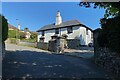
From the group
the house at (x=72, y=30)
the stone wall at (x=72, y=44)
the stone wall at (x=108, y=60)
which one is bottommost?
the stone wall at (x=108, y=60)

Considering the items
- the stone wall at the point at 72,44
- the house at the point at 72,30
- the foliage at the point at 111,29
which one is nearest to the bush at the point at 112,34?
the foliage at the point at 111,29

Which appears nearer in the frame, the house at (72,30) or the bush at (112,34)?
the bush at (112,34)

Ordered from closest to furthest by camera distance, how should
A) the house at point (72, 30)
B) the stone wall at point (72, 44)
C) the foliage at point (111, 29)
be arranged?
1. the foliage at point (111, 29)
2. the stone wall at point (72, 44)
3. the house at point (72, 30)

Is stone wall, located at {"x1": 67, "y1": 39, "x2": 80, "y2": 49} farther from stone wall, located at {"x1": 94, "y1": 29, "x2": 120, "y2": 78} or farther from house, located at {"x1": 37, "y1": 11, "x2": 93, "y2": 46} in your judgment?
stone wall, located at {"x1": 94, "y1": 29, "x2": 120, "y2": 78}

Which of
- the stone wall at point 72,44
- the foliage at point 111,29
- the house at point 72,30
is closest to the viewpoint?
the foliage at point 111,29

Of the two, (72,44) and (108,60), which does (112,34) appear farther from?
(72,44)

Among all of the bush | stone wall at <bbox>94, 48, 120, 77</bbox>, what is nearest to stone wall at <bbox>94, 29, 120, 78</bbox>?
stone wall at <bbox>94, 48, 120, 77</bbox>

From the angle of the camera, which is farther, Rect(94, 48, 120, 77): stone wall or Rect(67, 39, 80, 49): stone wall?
Rect(67, 39, 80, 49): stone wall

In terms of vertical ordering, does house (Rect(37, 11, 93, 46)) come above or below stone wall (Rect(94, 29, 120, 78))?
above

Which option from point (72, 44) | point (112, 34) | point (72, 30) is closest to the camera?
point (112, 34)

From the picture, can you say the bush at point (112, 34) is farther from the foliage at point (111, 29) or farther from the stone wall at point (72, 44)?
the stone wall at point (72, 44)

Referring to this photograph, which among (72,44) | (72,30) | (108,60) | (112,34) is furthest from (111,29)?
(72,30)

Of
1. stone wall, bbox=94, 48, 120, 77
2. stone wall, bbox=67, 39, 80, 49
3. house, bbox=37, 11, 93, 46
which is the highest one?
house, bbox=37, 11, 93, 46

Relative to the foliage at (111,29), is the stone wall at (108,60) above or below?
below
